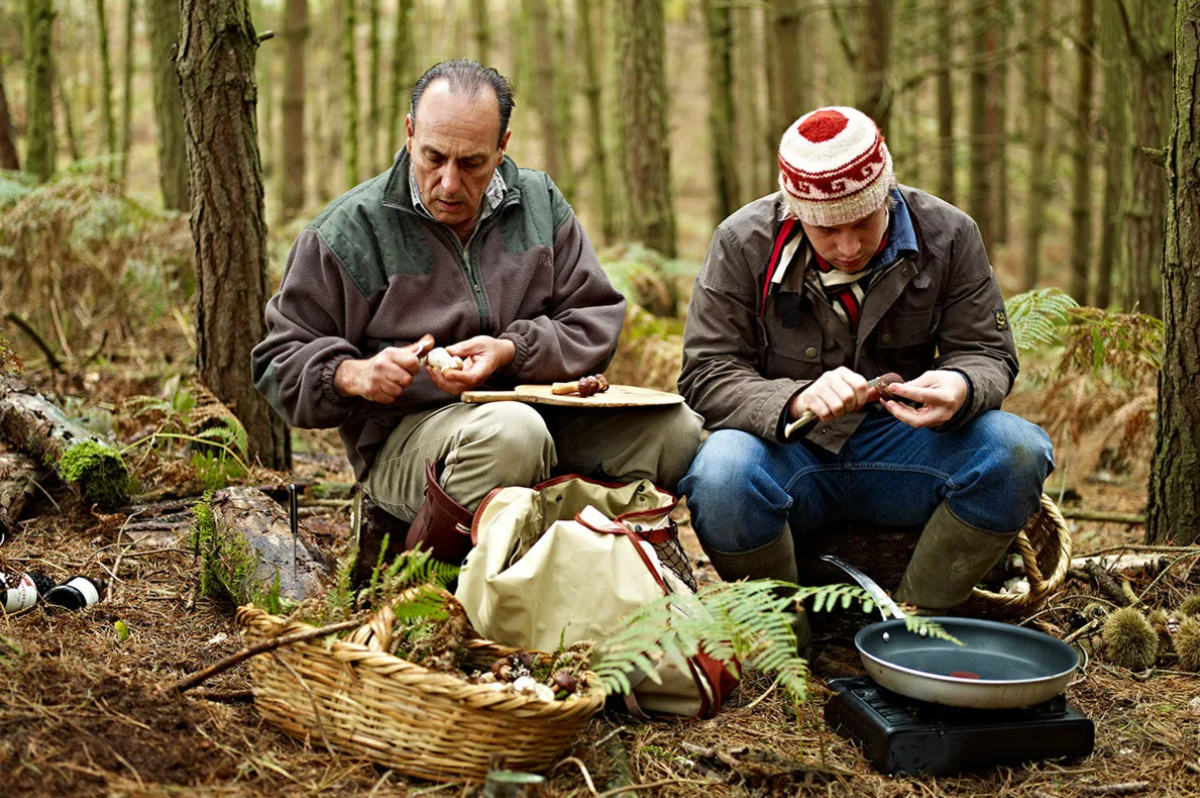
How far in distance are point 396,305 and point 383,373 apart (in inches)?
13.3

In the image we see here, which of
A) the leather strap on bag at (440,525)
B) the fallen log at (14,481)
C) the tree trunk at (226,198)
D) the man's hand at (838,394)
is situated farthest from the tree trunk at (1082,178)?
the fallen log at (14,481)

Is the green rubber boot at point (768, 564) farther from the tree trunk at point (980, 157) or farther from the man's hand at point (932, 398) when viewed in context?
the tree trunk at point (980, 157)

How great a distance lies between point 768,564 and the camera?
314 centimetres

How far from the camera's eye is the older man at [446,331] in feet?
9.93

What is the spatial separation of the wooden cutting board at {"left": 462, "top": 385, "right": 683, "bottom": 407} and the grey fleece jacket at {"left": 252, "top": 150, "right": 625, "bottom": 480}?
17cm

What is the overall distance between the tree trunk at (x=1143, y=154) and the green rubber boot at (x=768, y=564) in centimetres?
331

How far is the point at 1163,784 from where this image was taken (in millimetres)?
2445

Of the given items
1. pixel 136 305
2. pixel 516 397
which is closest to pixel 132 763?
pixel 516 397

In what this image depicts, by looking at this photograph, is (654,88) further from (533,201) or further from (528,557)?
(528,557)

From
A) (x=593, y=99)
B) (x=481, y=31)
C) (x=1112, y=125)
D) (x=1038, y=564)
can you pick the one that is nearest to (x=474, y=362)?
(x=1038, y=564)

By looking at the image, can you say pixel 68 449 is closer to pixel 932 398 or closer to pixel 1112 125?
pixel 932 398

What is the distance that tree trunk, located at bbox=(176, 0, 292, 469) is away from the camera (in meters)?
3.91

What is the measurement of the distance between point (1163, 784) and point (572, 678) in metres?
1.44

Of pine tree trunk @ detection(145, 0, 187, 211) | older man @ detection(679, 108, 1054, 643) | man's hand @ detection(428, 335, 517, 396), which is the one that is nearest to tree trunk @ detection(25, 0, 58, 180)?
pine tree trunk @ detection(145, 0, 187, 211)
